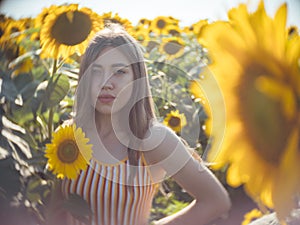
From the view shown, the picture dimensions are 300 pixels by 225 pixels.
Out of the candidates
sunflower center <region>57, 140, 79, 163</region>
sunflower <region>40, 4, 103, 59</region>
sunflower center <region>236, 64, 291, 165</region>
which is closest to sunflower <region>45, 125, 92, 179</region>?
sunflower center <region>57, 140, 79, 163</region>

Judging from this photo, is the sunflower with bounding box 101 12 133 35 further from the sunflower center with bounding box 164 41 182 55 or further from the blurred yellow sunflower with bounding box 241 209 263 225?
the blurred yellow sunflower with bounding box 241 209 263 225

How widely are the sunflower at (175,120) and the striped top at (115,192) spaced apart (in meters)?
0.06

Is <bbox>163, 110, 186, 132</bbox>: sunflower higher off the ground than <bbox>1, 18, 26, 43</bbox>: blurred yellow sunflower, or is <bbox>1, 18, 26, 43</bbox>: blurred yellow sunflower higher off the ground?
<bbox>1, 18, 26, 43</bbox>: blurred yellow sunflower

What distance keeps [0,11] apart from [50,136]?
0.81 feet

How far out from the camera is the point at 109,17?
2.40 ft

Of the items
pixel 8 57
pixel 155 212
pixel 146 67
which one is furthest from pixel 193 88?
pixel 8 57

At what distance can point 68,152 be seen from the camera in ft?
2.39

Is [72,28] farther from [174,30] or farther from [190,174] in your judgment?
[190,174]

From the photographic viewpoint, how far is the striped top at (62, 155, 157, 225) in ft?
2.39

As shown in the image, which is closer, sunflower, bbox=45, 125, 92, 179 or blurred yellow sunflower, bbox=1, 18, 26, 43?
sunflower, bbox=45, 125, 92, 179

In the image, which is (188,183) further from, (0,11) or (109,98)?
(0,11)

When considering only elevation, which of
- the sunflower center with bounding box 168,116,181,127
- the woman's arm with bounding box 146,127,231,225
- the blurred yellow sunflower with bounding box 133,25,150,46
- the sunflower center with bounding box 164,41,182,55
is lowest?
the woman's arm with bounding box 146,127,231,225

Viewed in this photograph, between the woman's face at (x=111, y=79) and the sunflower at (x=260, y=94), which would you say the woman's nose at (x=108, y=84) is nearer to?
the woman's face at (x=111, y=79)

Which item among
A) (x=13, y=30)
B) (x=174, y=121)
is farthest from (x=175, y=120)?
(x=13, y=30)
